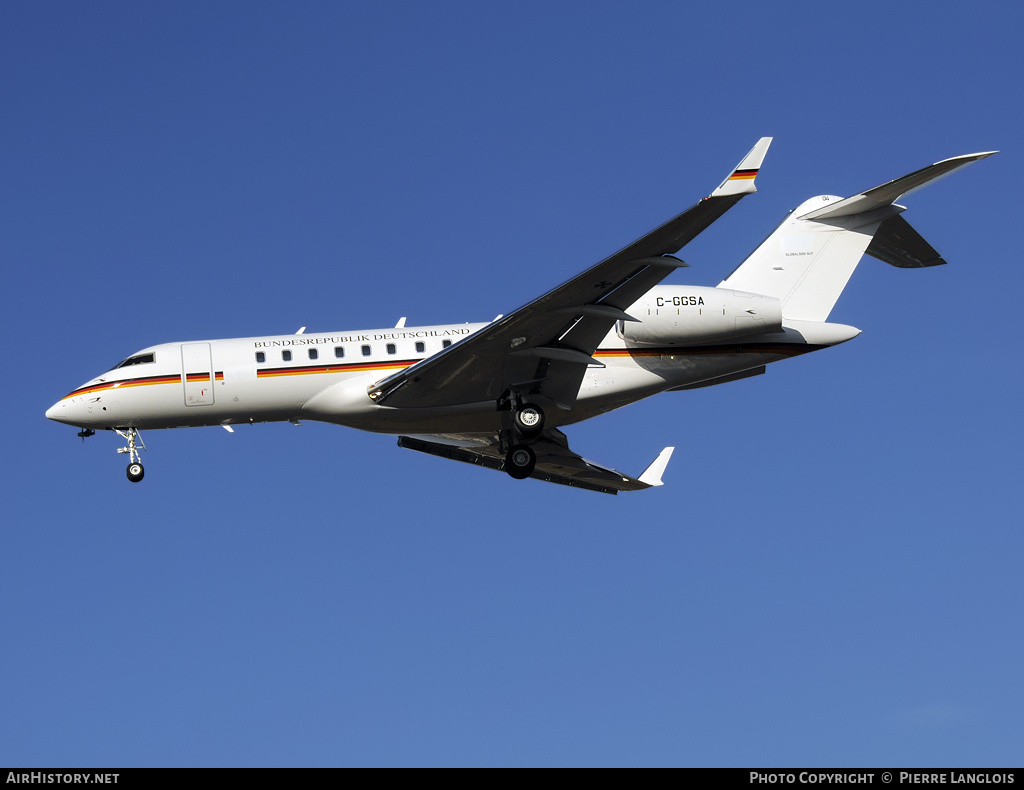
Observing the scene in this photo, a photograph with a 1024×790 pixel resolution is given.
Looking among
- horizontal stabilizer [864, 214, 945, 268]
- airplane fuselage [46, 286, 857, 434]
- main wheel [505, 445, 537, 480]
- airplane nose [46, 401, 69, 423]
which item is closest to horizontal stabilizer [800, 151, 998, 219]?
horizontal stabilizer [864, 214, 945, 268]

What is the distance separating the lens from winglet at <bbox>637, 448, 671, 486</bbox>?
23672 mm

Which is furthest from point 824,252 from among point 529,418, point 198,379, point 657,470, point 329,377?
point 198,379

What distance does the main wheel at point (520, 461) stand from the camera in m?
21.2

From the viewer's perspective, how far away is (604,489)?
24.4 meters

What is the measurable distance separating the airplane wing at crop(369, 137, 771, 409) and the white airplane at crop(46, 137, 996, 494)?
0.04m

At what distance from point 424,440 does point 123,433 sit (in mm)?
5559

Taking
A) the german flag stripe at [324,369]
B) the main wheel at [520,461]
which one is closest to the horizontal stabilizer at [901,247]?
the main wheel at [520,461]

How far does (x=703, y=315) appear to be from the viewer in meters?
20.0

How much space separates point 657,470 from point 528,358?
5065 millimetres

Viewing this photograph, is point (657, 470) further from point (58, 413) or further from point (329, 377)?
point (58, 413)

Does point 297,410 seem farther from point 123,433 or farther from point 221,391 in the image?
point 123,433
